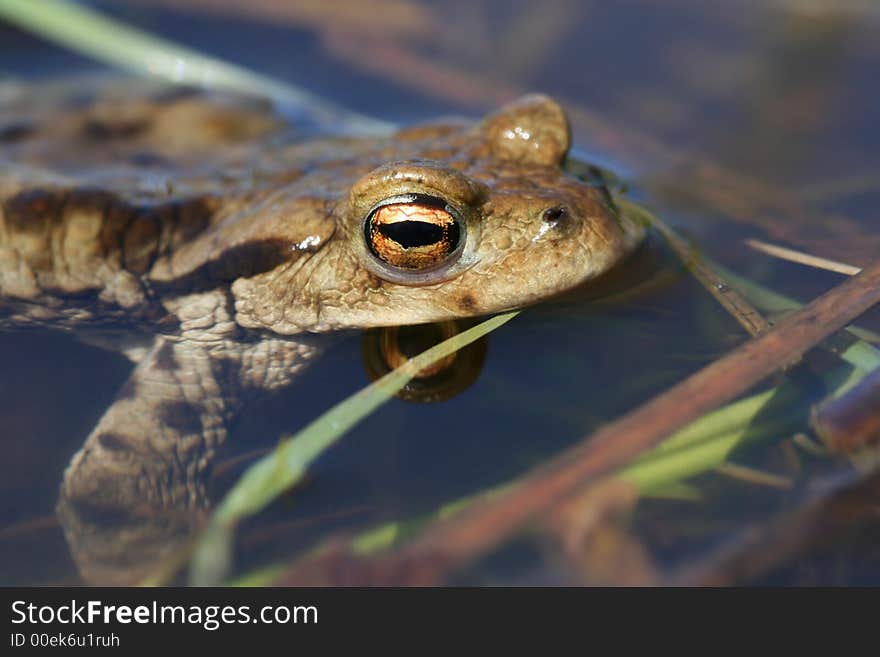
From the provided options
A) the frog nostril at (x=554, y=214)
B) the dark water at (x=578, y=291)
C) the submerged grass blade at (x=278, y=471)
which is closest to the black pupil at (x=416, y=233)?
the frog nostril at (x=554, y=214)

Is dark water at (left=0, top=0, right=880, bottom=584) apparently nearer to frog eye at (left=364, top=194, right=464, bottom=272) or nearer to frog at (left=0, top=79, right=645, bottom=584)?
frog at (left=0, top=79, right=645, bottom=584)

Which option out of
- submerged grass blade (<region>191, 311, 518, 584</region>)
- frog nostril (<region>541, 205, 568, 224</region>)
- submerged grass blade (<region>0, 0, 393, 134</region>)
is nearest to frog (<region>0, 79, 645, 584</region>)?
frog nostril (<region>541, 205, 568, 224</region>)

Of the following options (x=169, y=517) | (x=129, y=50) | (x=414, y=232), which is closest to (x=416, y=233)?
(x=414, y=232)

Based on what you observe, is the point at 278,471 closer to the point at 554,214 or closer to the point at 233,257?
the point at 233,257

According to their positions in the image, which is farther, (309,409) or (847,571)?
(309,409)

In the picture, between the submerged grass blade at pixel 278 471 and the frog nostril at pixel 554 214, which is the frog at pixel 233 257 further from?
the submerged grass blade at pixel 278 471
